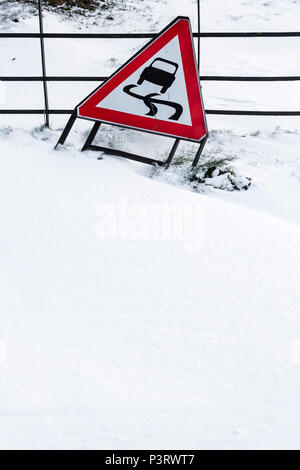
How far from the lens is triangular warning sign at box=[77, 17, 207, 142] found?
3.86 meters

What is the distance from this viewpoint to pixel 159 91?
3.88 meters

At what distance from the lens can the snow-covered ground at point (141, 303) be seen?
1.64 meters

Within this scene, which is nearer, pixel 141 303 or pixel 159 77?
pixel 141 303

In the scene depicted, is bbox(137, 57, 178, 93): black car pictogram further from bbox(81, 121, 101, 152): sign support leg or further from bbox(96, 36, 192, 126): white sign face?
bbox(81, 121, 101, 152): sign support leg

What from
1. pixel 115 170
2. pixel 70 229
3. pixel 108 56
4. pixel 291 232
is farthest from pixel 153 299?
pixel 108 56

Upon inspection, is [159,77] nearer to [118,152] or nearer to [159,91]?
[159,91]

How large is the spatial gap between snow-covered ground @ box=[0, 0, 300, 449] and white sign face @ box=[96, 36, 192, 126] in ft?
1.45

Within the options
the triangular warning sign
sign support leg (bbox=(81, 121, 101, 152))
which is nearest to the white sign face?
the triangular warning sign

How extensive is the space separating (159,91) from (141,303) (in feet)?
7.14

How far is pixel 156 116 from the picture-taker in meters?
3.91

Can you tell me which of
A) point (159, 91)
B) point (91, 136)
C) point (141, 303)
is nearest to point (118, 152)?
point (91, 136)

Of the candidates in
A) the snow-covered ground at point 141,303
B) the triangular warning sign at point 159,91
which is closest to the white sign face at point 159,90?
the triangular warning sign at point 159,91

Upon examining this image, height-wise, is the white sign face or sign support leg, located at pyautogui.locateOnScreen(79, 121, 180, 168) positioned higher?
the white sign face

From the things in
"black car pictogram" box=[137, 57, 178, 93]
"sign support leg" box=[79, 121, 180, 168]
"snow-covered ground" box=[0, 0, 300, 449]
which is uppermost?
"black car pictogram" box=[137, 57, 178, 93]
